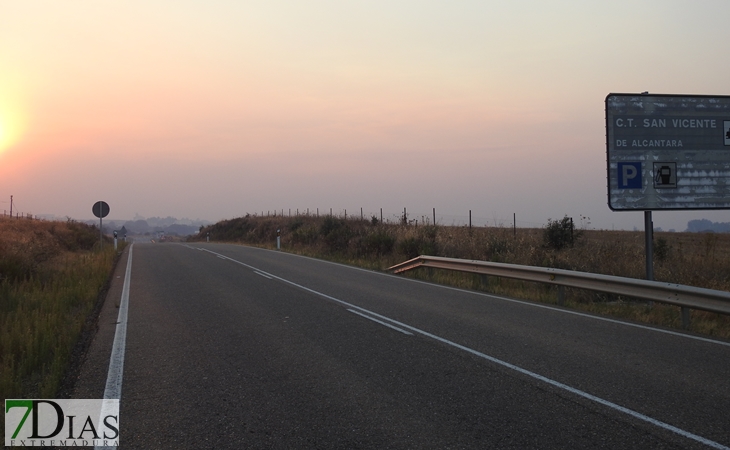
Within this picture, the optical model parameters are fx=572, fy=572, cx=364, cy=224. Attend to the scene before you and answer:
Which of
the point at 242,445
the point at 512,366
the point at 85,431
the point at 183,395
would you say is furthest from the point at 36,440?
the point at 512,366

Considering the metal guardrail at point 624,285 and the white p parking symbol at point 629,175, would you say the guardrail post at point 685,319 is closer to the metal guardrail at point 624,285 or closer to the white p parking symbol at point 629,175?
the metal guardrail at point 624,285

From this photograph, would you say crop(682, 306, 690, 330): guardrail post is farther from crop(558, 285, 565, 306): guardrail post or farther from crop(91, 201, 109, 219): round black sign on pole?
crop(91, 201, 109, 219): round black sign on pole

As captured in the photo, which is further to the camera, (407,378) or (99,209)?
(99,209)

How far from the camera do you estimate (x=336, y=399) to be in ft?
19.6

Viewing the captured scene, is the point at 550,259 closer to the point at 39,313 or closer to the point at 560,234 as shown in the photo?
the point at 560,234

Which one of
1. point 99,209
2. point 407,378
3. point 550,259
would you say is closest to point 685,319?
point 407,378

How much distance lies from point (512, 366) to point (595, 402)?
57.8 inches

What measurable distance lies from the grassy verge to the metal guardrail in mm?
9653

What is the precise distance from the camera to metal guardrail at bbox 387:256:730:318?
9.55m

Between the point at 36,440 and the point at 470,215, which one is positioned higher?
the point at 470,215

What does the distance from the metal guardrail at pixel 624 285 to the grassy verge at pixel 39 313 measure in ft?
A: 31.7

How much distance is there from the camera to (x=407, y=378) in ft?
22.0

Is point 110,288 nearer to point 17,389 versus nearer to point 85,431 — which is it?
point 17,389

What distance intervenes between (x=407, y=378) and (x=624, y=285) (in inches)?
261
